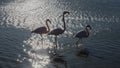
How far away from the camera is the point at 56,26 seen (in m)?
18.9

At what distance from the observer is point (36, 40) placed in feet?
53.2

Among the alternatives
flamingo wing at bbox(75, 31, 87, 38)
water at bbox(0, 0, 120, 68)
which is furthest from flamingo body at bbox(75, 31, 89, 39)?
water at bbox(0, 0, 120, 68)

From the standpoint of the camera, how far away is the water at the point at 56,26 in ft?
41.9

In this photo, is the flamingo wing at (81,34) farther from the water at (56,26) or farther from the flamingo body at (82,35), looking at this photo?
the water at (56,26)

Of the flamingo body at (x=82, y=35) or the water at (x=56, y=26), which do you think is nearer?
the water at (x=56, y=26)

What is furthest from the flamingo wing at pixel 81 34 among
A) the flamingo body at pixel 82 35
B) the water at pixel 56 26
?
the water at pixel 56 26

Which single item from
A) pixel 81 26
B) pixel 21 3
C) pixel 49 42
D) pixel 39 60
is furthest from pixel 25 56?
pixel 21 3

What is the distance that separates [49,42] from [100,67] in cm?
428

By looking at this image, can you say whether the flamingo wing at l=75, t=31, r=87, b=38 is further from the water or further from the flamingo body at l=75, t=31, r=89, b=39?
the water

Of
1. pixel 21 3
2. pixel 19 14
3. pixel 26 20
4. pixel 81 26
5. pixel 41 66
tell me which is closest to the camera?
pixel 41 66

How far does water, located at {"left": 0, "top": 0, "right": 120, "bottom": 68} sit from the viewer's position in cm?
1278

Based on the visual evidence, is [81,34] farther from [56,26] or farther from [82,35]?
[56,26]

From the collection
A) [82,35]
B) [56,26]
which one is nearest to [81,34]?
[82,35]

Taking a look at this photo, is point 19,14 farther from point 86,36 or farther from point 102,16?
point 86,36
